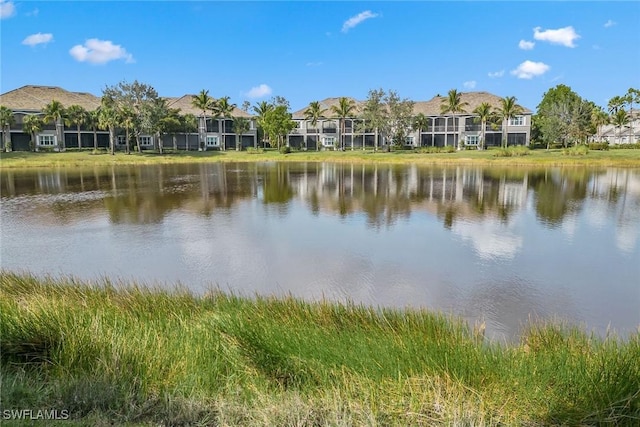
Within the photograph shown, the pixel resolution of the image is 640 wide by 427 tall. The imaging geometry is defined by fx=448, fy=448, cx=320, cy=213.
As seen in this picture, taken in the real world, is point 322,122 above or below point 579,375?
above

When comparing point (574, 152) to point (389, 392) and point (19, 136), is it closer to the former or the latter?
point (389, 392)

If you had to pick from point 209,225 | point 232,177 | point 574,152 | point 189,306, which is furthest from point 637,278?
point 574,152

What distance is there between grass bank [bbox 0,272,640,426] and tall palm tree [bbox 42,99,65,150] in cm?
6161

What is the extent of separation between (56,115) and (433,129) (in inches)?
2183

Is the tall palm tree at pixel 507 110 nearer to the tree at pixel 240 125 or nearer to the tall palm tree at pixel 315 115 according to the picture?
the tall palm tree at pixel 315 115

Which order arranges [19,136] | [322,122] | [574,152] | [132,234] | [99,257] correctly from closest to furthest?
[99,257] → [132,234] → [574,152] → [19,136] → [322,122]

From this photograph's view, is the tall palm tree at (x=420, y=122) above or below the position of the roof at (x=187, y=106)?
below

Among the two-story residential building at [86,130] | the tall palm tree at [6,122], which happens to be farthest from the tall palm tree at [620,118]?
the tall palm tree at [6,122]

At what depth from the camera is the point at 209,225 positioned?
619 inches

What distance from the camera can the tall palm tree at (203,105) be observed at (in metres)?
68.6

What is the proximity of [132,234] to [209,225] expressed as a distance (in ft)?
8.35

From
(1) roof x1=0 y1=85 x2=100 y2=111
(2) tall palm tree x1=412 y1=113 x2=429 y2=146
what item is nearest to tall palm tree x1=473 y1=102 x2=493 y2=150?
(2) tall palm tree x1=412 y1=113 x2=429 y2=146

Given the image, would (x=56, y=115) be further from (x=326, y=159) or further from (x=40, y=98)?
(x=326, y=159)

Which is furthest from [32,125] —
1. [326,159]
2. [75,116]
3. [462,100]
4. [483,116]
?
[462,100]
